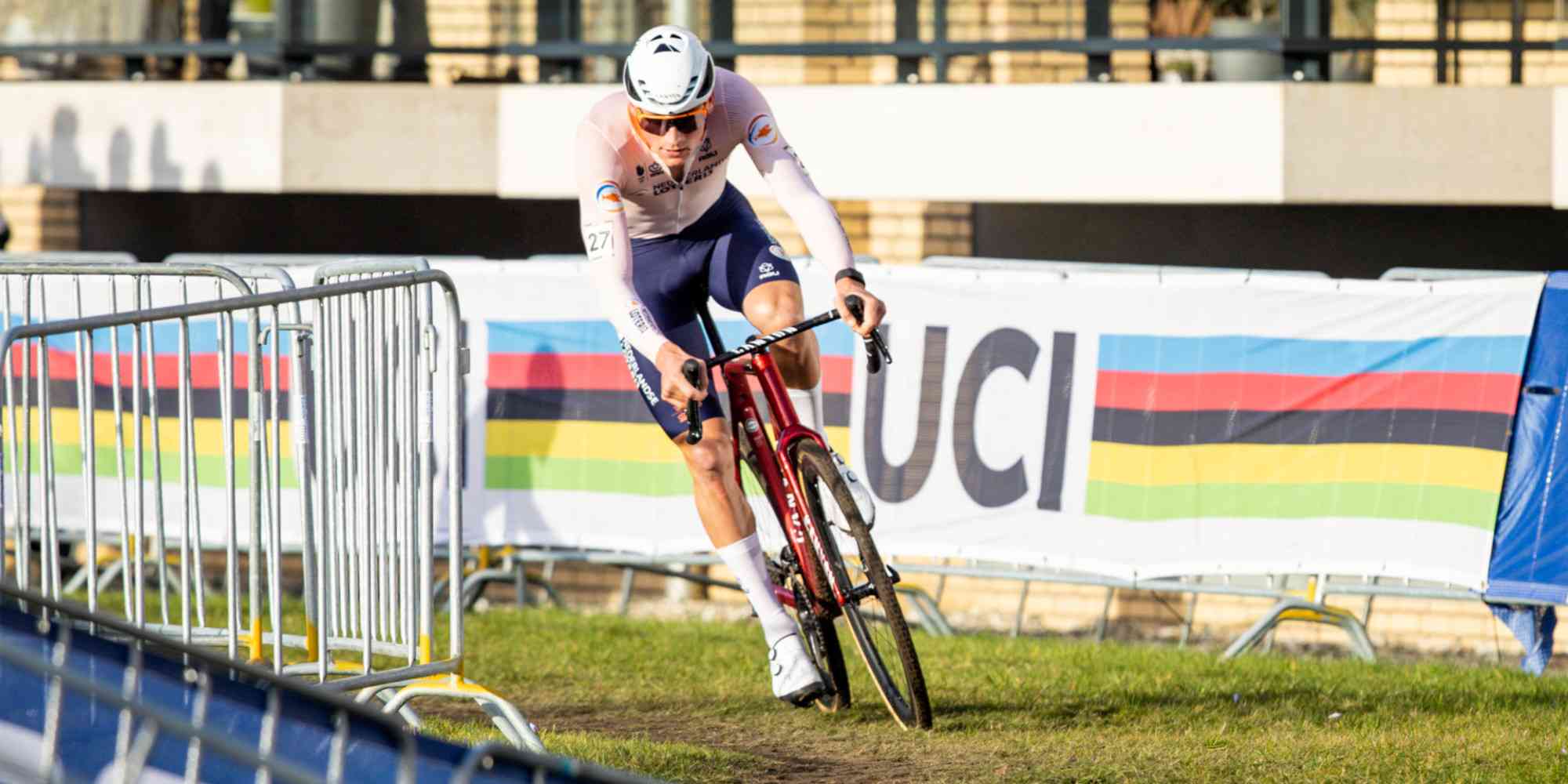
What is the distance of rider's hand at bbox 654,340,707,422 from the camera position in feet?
18.7

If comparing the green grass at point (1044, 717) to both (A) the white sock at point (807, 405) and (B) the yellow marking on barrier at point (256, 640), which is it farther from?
(A) the white sock at point (807, 405)

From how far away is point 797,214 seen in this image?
615 centimetres

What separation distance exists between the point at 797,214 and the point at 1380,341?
3.40 m

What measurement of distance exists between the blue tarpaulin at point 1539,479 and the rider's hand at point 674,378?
3869 mm

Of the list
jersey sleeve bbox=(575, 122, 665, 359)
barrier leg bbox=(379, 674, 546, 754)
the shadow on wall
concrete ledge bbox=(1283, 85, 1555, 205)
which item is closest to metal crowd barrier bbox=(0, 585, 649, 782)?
barrier leg bbox=(379, 674, 546, 754)

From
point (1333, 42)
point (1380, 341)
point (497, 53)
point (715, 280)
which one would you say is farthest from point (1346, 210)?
point (715, 280)

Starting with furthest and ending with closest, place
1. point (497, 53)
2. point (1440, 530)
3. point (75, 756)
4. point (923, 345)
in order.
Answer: point (497, 53) < point (923, 345) < point (1440, 530) < point (75, 756)

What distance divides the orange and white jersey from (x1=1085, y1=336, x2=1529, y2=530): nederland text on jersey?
2994 mm

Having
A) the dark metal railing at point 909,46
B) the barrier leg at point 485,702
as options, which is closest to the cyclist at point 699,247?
the barrier leg at point 485,702

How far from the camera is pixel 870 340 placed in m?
5.93

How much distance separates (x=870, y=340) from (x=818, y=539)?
0.67 m

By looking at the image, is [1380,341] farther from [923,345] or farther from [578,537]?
[578,537]

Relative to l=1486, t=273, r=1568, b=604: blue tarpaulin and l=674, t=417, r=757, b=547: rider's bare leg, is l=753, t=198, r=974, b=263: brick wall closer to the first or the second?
l=1486, t=273, r=1568, b=604: blue tarpaulin

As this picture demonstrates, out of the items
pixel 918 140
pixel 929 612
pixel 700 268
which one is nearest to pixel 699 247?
pixel 700 268
